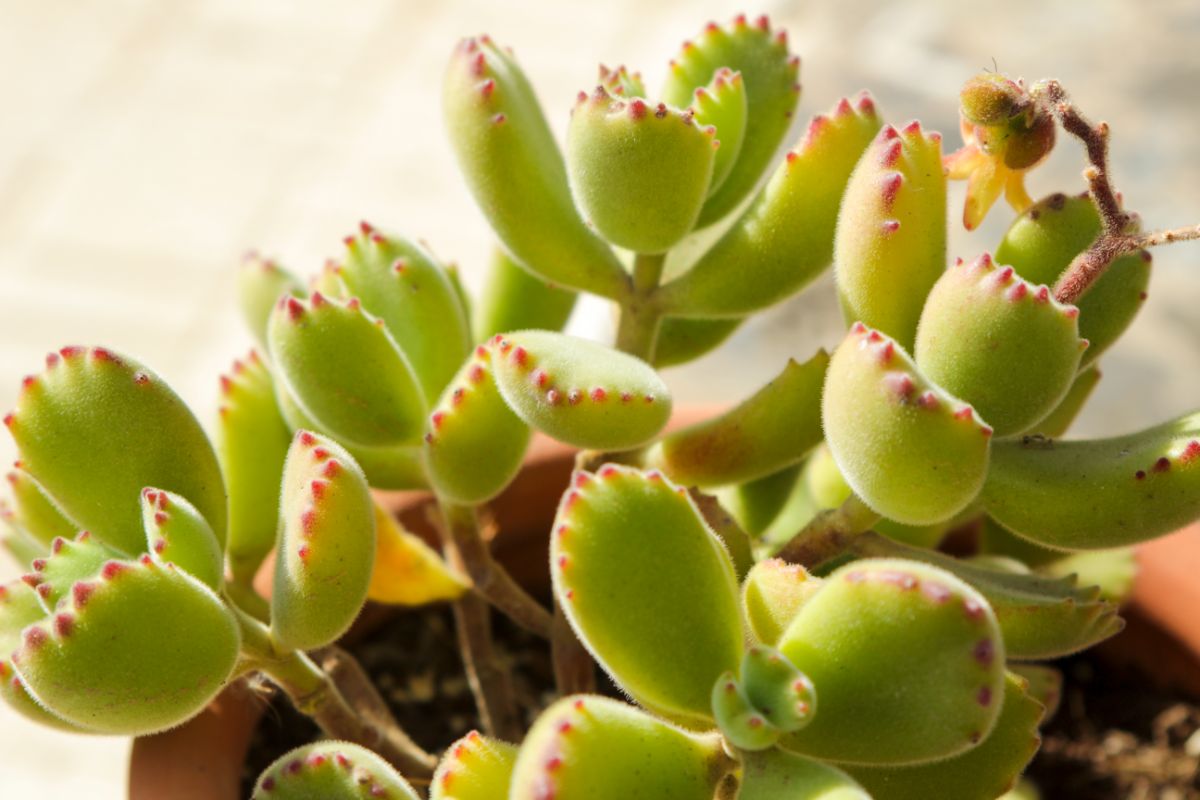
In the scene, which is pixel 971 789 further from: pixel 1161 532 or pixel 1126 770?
pixel 1126 770

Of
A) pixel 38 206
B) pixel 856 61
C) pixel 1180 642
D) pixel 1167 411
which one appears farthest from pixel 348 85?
pixel 1180 642

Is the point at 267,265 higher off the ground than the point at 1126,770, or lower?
higher

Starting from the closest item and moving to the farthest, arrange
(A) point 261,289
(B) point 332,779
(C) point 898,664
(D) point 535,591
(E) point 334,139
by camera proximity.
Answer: (C) point 898,664, (B) point 332,779, (A) point 261,289, (D) point 535,591, (E) point 334,139

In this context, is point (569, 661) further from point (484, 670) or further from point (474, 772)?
point (474, 772)

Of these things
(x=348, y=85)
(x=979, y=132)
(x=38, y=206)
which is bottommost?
(x=38, y=206)

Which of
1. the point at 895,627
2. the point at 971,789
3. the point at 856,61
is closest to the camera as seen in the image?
the point at 895,627

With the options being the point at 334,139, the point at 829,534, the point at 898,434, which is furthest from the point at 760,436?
the point at 334,139

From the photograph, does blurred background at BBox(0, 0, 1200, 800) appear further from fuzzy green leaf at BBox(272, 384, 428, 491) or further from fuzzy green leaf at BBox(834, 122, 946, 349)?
A: fuzzy green leaf at BBox(834, 122, 946, 349)

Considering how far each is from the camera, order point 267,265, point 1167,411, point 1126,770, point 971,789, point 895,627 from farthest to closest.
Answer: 1. point 1167,411
2. point 1126,770
3. point 267,265
4. point 971,789
5. point 895,627
